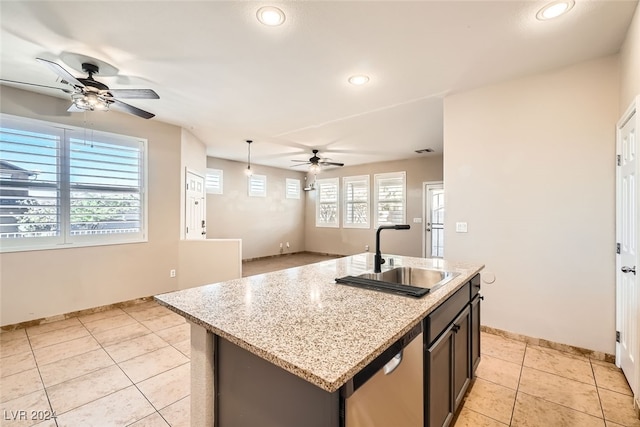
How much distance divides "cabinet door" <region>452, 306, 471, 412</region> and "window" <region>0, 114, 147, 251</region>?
4207mm

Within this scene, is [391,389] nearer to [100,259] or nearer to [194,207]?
[100,259]

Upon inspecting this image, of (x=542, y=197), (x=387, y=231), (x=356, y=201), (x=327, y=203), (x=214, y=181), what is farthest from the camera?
(x=327, y=203)

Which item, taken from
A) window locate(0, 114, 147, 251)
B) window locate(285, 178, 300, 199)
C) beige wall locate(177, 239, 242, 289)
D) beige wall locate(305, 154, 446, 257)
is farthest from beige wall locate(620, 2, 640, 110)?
window locate(285, 178, 300, 199)

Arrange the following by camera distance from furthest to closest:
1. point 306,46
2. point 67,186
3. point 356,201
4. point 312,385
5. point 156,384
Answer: point 356,201, point 67,186, point 306,46, point 156,384, point 312,385

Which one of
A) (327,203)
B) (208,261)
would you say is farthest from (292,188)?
(208,261)

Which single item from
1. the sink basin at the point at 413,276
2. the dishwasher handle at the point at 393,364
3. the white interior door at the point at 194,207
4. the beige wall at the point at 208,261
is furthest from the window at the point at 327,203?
the dishwasher handle at the point at 393,364

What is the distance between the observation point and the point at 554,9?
1.92m

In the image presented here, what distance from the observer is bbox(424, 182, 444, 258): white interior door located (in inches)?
262

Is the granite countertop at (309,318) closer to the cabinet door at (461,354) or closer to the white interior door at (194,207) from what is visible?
the cabinet door at (461,354)

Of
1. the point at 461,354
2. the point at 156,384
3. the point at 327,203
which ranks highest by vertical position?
the point at 327,203

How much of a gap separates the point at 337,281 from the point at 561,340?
256 cm

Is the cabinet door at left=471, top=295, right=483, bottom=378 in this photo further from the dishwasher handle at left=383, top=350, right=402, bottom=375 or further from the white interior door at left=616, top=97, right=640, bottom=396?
the dishwasher handle at left=383, top=350, right=402, bottom=375

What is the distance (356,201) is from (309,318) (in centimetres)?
704

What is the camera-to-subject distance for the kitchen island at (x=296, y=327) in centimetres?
86
